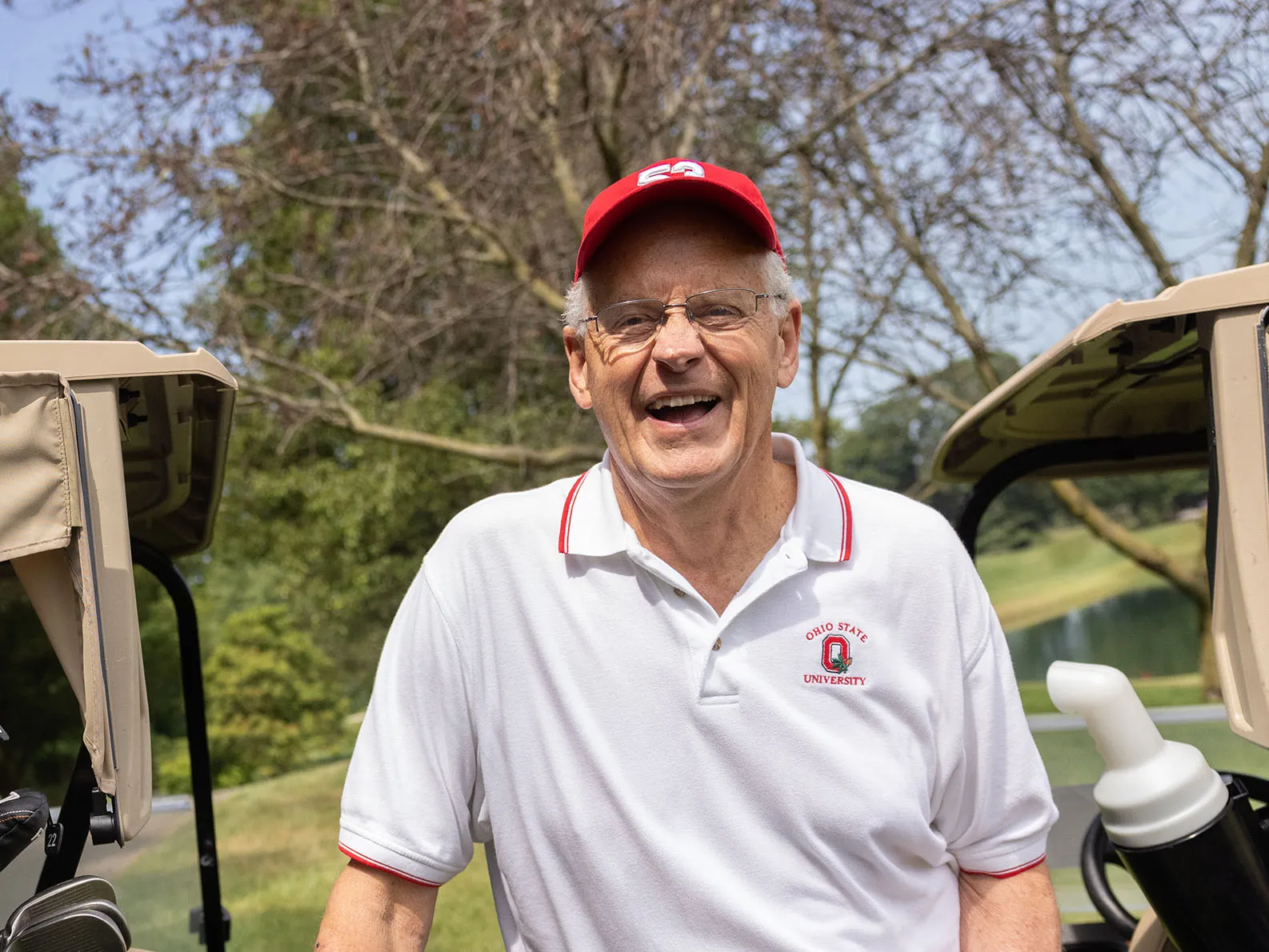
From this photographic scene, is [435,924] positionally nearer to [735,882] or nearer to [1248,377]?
[735,882]

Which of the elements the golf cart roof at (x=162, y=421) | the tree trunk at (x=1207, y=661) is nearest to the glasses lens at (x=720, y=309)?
the golf cart roof at (x=162, y=421)

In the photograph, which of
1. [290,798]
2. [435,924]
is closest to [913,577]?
[435,924]

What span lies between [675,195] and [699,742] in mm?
877

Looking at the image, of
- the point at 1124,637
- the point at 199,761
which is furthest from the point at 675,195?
the point at 1124,637

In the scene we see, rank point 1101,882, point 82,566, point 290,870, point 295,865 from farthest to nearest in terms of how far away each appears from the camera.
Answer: point 295,865 → point 290,870 → point 1101,882 → point 82,566

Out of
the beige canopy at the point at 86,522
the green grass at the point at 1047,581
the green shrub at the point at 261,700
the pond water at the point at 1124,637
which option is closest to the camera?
the beige canopy at the point at 86,522

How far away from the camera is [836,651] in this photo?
1901mm

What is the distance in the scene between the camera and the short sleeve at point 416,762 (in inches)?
71.7

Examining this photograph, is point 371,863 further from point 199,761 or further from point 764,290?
point 199,761

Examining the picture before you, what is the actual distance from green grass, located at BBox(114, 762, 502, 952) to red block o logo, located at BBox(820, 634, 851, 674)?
2.14m

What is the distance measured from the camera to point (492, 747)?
6.23 ft

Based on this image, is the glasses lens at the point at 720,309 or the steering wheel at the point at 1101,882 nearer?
the glasses lens at the point at 720,309

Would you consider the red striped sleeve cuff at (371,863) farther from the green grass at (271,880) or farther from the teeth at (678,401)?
the green grass at (271,880)

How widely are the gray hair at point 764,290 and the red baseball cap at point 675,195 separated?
→ 0.05m
